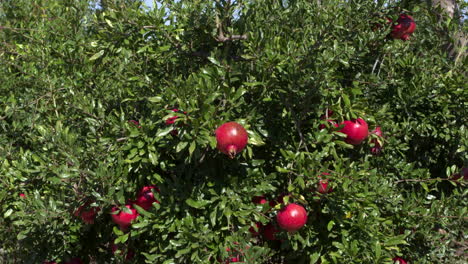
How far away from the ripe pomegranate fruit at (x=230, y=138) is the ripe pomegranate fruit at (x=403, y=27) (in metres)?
1.44

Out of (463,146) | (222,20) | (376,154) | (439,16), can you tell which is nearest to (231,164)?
(222,20)

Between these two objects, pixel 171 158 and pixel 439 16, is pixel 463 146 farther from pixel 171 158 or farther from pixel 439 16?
pixel 171 158

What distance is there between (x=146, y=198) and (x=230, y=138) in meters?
0.81

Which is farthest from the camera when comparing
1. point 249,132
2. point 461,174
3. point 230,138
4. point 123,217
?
point 461,174

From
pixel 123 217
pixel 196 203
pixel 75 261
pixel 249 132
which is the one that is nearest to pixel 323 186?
pixel 249 132

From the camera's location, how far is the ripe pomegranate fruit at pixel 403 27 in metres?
2.68

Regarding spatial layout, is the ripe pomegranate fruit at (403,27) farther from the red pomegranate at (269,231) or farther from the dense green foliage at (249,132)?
the red pomegranate at (269,231)

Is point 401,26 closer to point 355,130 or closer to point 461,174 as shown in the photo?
point 355,130

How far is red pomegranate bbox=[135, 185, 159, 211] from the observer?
237 centimetres

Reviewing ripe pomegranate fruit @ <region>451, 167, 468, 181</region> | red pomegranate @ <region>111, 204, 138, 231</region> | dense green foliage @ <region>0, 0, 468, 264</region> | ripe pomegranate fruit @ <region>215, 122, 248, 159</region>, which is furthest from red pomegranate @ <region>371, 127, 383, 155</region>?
red pomegranate @ <region>111, 204, 138, 231</region>

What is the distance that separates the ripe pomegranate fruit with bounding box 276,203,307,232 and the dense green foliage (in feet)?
0.26

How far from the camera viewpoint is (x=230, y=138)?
181 centimetres

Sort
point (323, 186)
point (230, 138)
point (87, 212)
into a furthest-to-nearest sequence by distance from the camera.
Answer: point (87, 212), point (323, 186), point (230, 138)

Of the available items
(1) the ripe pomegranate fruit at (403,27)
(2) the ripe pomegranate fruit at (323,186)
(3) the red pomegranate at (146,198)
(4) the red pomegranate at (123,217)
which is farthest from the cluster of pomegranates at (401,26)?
(4) the red pomegranate at (123,217)
